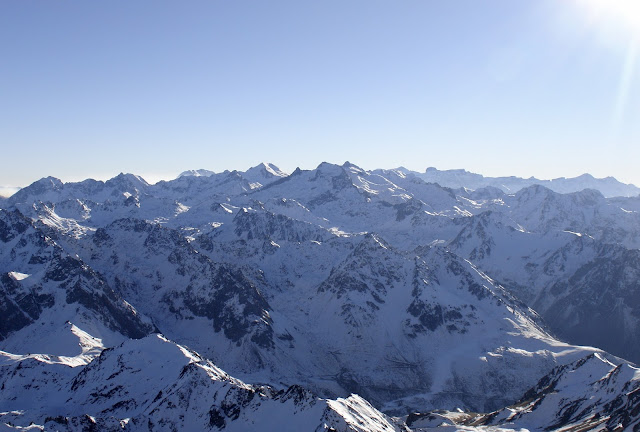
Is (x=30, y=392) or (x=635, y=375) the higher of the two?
(x=635, y=375)

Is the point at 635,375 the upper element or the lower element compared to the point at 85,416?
upper

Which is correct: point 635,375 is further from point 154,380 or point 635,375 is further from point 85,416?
point 85,416

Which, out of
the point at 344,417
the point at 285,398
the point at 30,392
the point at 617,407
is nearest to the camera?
the point at 344,417

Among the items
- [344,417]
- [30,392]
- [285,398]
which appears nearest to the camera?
[344,417]

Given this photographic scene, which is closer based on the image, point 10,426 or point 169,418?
point 10,426

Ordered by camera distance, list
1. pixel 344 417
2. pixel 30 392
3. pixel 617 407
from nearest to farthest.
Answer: pixel 344 417
pixel 617 407
pixel 30 392

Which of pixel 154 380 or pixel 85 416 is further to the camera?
pixel 154 380

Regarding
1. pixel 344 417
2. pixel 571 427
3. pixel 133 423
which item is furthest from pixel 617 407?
pixel 133 423

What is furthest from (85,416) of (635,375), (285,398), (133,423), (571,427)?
(635,375)

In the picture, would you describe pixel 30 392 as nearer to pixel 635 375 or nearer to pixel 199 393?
pixel 199 393
